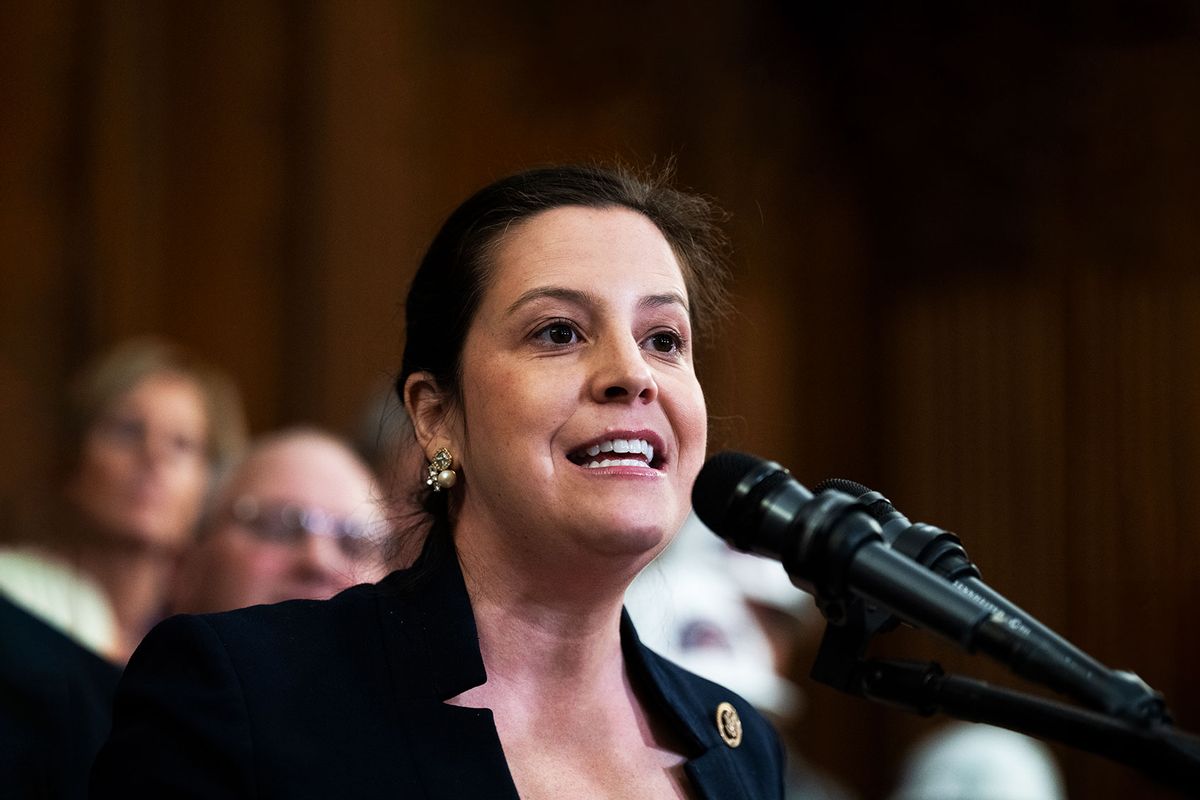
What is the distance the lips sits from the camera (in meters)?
1.84

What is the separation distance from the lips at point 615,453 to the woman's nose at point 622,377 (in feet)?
0.17

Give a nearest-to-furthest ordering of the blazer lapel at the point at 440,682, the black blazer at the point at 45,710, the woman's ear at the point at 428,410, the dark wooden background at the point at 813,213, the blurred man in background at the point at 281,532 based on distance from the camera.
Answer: the blazer lapel at the point at 440,682, the woman's ear at the point at 428,410, the black blazer at the point at 45,710, the blurred man in background at the point at 281,532, the dark wooden background at the point at 813,213

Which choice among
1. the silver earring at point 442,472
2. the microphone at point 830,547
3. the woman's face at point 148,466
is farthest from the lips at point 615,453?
the woman's face at point 148,466

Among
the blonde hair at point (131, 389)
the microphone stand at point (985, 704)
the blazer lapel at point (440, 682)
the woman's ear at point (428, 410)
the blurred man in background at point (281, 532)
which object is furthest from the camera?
the blonde hair at point (131, 389)

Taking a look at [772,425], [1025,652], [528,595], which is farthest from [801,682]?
[1025,652]

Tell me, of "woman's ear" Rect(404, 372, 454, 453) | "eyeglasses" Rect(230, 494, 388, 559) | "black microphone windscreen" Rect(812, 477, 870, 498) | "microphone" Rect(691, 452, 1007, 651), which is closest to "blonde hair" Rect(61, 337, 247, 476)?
"eyeglasses" Rect(230, 494, 388, 559)

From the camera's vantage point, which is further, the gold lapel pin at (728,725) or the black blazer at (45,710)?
the black blazer at (45,710)

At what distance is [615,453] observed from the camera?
1.85 m

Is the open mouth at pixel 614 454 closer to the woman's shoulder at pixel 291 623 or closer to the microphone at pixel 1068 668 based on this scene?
the woman's shoulder at pixel 291 623

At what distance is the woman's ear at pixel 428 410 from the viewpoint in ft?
6.74

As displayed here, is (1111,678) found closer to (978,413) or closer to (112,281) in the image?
(112,281)

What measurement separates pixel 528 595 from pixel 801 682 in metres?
5.07

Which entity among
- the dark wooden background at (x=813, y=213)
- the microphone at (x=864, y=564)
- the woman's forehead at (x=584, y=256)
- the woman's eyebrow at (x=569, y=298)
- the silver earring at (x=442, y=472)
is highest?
the dark wooden background at (x=813, y=213)

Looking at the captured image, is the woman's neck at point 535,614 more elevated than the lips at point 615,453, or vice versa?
the lips at point 615,453
